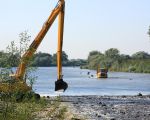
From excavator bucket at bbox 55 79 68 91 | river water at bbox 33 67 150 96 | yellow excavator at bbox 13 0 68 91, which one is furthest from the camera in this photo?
river water at bbox 33 67 150 96

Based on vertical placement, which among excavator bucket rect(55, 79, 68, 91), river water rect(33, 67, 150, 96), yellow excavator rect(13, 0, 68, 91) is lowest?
river water rect(33, 67, 150, 96)

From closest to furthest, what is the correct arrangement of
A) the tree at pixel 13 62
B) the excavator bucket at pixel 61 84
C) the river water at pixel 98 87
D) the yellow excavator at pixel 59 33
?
1. the tree at pixel 13 62
2. the excavator bucket at pixel 61 84
3. the yellow excavator at pixel 59 33
4. the river water at pixel 98 87

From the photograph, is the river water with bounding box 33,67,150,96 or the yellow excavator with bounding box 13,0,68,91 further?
the river water with bounding box 33,67,150,96

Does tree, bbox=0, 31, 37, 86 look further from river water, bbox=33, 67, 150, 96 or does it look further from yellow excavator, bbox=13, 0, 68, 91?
yellow excavator, bbox=13, 0, 68, 91

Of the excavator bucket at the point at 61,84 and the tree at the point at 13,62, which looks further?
the excavator bucket at the point at 61,84

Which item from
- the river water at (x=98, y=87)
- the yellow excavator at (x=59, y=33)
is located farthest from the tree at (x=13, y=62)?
the yellow excavator at (x=59, y=33)

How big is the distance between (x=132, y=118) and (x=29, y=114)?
18069 millimetres

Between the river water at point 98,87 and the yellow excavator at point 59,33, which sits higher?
the yellow excavator at point 59,33

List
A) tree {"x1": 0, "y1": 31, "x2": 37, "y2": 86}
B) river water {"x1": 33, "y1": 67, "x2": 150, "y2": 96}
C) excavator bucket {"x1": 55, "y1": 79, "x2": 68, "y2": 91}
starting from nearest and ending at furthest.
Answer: tree {"x1": 0, "y1": 31, "x2": 37, "y2": 86}, excavator bucket {"x1": 55, "y1": 79, "x2": 68, "y2": 91}, river water {"x1": 33, "y1": 67, "x2": 150, "y2": 96}

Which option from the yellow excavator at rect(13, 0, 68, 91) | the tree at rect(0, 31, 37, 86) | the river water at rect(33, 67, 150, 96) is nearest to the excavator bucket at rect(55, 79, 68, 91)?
the yellow excavator at rect(13, 0, 68, 91)

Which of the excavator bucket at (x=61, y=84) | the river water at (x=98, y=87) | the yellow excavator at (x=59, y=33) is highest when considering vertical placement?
the yellow excavator at (x=59, y=33)

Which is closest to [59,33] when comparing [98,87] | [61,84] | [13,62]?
[61,84]

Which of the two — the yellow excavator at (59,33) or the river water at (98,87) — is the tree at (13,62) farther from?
the yellow excavator at (59,33)

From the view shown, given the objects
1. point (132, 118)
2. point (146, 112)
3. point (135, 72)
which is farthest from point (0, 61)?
point (135, 72)
